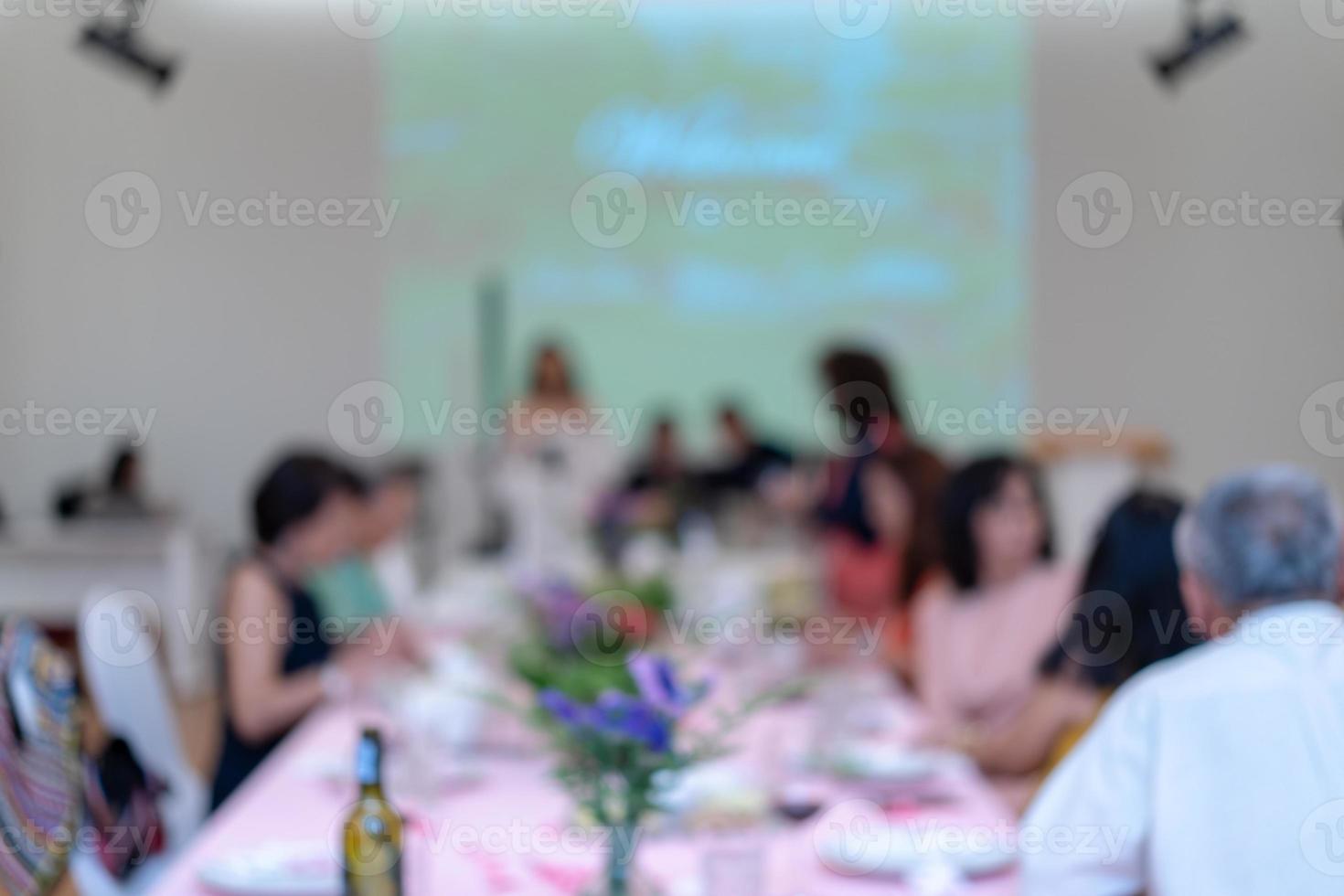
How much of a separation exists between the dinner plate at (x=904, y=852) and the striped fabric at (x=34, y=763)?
1.05 metres

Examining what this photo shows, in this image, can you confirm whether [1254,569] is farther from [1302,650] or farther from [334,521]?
[334,521]

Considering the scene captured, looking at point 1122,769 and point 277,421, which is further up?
point 277,421

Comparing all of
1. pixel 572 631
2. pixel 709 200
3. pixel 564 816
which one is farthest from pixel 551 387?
pixel 564 816

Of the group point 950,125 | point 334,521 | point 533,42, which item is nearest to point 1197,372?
point 950,125

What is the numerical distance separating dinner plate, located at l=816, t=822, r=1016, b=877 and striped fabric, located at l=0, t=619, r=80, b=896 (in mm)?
1052

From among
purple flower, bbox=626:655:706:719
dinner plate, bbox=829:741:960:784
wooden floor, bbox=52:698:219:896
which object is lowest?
wooden floor, bbox=52:698:219:896

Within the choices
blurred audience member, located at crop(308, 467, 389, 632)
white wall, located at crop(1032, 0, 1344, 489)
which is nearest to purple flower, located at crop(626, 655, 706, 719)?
blurred audience member, located at crop(308, 467, 389, 632)

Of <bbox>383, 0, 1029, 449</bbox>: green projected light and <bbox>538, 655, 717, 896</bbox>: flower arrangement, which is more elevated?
<bbox>383, 0, 1029, 449</bbox>: green projected light

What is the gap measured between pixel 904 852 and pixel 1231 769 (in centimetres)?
46

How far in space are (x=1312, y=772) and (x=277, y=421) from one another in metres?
7.42

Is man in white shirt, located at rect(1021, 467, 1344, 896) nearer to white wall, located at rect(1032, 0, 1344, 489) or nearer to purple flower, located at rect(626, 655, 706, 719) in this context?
purple flower, located at rect(626, 655, 706, 719)

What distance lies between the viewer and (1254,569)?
5.03 ft

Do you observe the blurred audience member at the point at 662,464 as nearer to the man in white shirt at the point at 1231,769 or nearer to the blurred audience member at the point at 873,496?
the blurred audience member at the point at 873,496

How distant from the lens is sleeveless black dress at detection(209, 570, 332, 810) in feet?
9.55
